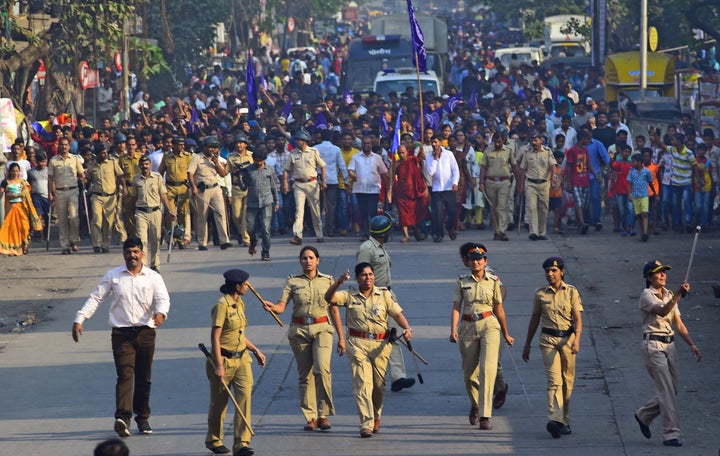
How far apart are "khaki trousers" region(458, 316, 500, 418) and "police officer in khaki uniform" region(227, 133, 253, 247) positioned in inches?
375

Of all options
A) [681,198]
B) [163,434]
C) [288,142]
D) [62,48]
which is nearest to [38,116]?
[62,48]

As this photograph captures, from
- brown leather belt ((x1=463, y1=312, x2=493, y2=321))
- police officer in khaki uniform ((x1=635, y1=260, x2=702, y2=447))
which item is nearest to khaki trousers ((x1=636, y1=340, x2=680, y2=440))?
police officer in khaki uniform ((x1=635, y1=260, x2=702, y2=447))

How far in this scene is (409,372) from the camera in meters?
13.6

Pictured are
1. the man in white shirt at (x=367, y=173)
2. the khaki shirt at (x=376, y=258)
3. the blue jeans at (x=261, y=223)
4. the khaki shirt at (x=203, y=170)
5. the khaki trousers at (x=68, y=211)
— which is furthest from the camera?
the man in white shirt at (x=367, y=173)

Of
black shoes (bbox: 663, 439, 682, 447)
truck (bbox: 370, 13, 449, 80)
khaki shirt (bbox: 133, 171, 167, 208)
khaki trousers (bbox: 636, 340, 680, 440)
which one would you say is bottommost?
black shoes (bbox: 663, 439, 682, 447)

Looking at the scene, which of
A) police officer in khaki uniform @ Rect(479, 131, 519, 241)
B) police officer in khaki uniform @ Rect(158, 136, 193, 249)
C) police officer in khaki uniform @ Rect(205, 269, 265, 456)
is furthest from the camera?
police officer in khaki uniform @ Rect(479, 131, 519, 241)

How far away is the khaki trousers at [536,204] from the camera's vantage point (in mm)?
20938

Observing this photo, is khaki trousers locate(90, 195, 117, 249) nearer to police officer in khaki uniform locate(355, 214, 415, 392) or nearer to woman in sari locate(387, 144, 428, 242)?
woman in sari locate(387, 144, 428, 242)

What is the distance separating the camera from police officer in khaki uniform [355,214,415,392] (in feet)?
41.7

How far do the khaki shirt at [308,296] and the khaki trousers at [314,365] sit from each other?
0.11 meters

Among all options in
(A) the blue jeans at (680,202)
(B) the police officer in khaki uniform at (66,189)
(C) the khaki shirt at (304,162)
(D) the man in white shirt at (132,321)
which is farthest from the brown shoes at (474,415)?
(A) the blue jeans at (680,202)

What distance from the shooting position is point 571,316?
37.4 feet

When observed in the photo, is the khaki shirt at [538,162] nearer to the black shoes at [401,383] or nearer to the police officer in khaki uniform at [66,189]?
the police officer in khaki uniform at [66,189]

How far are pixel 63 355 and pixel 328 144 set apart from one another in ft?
27.0
